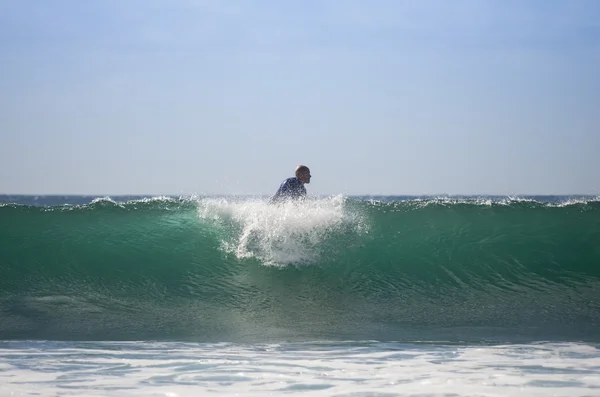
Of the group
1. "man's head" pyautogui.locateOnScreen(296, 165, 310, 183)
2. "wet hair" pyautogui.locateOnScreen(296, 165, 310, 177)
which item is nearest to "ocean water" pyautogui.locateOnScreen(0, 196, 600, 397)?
"man's head" pyautogui.locateOnScreen(296, 165, 310, 183)

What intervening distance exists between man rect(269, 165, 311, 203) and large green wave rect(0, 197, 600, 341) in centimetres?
22

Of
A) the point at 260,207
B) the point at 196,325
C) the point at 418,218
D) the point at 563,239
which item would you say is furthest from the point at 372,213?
the point at 196,325

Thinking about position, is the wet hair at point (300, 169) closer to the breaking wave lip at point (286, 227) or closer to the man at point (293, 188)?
the man at point (293, 188)

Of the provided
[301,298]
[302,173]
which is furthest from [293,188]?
[301,298]

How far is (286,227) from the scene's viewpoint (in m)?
9.32

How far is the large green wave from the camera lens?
692 centimetres

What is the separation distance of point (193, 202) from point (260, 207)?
2076 millimetres

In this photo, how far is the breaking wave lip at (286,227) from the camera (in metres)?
9.08

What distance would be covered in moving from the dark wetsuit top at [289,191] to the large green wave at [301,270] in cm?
21

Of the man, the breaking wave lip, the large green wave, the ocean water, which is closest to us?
the ocean water

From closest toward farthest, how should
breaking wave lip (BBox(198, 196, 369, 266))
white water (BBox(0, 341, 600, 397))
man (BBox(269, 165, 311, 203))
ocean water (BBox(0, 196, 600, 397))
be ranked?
white water (BBox(0, 341, 600, 397))
ocean water (BBox(0, 196, 600, 397))
breaking wave lip (BBox(198, 196, 369, 266))
man (BBox(269, 165, 311, 203))

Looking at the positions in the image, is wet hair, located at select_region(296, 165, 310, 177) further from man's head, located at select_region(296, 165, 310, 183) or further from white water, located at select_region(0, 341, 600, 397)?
white water, located at select_region(0, 341, 600, 397)

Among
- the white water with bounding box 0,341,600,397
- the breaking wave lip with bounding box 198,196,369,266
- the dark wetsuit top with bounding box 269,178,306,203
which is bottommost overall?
the white water with bounding box 0,341,600,397

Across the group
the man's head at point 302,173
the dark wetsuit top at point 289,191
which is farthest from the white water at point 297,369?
the man's head at point 302,173
